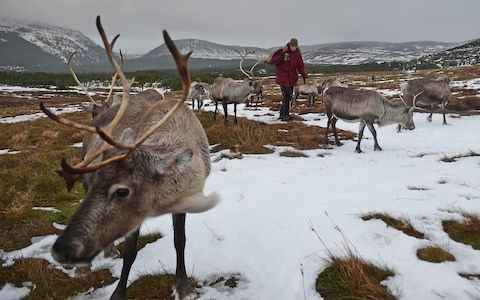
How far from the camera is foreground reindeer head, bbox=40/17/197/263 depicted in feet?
8.30

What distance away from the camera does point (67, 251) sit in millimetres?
2463

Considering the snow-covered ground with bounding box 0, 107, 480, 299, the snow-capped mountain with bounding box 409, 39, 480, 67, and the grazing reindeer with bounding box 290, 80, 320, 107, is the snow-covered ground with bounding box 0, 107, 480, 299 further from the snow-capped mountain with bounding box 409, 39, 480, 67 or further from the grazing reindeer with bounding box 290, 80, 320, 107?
the snow-capped mountain with bounding box 409, 39, 480, 67

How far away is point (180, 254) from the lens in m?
3.60

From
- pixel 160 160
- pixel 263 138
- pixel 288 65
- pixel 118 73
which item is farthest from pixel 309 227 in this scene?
pixel 288 65

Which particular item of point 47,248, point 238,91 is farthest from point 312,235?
point 238,91

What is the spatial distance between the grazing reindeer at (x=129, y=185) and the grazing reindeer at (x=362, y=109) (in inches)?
289

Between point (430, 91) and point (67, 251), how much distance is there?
14751 mm

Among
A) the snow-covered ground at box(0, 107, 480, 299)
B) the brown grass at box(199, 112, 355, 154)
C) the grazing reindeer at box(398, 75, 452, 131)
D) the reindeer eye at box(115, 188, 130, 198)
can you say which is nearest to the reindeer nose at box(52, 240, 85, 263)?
the reindeer eye at box(115, 188, 130, 198)

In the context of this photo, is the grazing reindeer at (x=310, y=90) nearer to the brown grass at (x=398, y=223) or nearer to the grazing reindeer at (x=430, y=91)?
the grazing reindeer at (x=430, y=91)

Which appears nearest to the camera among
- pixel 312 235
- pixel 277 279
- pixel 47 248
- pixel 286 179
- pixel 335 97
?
pixel 277 279

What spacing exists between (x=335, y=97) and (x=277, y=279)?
26.7ft

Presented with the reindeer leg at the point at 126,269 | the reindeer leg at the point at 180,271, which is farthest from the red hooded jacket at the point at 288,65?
the reindeer leg at the point at 126,269

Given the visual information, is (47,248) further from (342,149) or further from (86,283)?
(342,149)

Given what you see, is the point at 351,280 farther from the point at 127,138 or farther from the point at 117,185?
the point at 127,138
